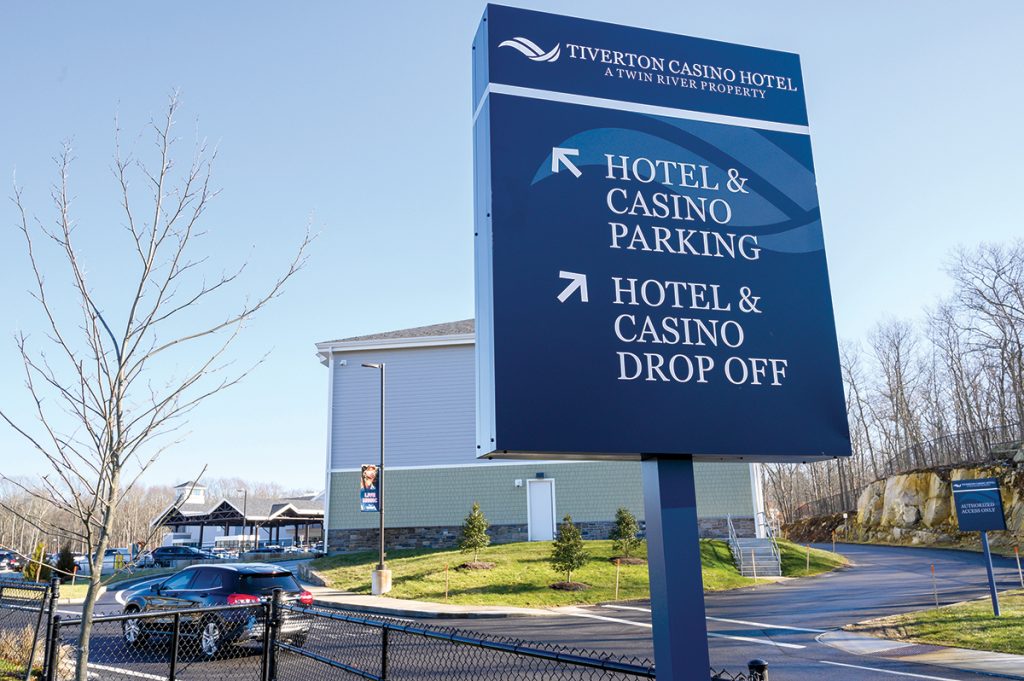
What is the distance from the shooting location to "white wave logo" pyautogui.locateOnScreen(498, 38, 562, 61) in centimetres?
427

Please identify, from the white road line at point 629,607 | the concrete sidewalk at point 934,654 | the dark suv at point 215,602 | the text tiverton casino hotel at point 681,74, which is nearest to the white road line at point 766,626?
the concrete sidewalk at point 934,654

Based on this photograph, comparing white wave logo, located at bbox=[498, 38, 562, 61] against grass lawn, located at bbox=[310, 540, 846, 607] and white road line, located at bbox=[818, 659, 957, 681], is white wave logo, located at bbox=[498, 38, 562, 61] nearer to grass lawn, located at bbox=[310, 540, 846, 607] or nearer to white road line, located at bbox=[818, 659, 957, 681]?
white road line, located at bbox=[818, 659, 957, 681]

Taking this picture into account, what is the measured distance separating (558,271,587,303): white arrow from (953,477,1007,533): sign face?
14.9 metres

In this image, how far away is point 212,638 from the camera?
1135cm

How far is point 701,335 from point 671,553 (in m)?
1.24

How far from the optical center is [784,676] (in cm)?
1051

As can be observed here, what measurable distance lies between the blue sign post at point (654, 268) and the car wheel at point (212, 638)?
9.53m

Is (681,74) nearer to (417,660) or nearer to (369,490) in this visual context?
(417,660)

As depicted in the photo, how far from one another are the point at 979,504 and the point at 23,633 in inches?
701

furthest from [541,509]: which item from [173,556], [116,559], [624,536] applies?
[173,556]

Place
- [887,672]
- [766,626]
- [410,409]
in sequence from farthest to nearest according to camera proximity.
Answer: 1. [410,409]
2. [766,626]
3. [887,672]

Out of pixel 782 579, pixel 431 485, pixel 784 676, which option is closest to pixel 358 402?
pixel 431 485

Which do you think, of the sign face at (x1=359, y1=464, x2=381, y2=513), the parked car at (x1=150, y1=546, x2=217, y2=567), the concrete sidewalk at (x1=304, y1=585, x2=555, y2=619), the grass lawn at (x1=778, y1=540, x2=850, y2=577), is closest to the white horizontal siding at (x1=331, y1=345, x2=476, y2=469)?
the sign face at (x1=359, y1=464, x2=381, y2=513)

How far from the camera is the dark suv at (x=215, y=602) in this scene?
11328 millimetres
